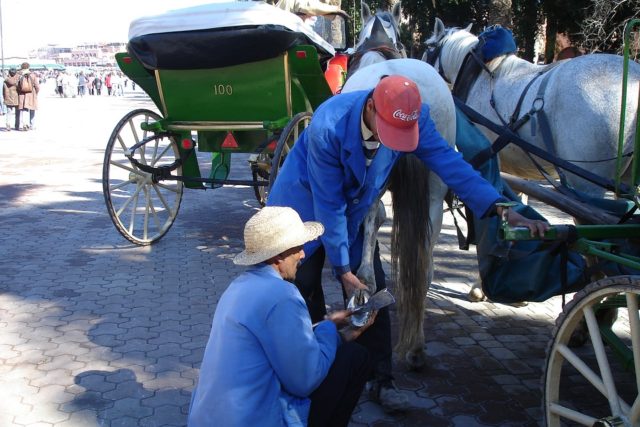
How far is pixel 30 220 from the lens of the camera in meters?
7.01

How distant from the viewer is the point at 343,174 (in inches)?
107

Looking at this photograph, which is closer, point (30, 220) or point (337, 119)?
point (337, 119)

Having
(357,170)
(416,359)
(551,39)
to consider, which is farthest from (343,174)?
(551,39)

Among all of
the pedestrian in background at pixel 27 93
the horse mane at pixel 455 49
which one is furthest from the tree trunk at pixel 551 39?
the pedestrian in background at pixel 27 93

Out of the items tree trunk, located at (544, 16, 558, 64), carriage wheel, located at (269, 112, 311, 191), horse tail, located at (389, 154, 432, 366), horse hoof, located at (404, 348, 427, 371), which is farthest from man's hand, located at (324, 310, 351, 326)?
tree trunk, located at (544, 16, 558, 64)

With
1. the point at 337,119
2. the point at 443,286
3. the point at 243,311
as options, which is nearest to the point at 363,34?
the point at 443,286

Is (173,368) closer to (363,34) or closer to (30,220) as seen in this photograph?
(363,34)

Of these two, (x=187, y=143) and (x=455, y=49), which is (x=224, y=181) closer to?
(x=187, y=143)

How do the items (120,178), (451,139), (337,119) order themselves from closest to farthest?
(337,119) → (451,139) → (120,178)

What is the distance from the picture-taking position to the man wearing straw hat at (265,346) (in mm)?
1962

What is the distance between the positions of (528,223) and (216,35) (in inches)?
114

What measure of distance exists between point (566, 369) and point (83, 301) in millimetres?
3237

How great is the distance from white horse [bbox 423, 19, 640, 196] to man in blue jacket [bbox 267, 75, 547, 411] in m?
1.56

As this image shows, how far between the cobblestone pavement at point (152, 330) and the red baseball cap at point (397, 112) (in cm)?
141
